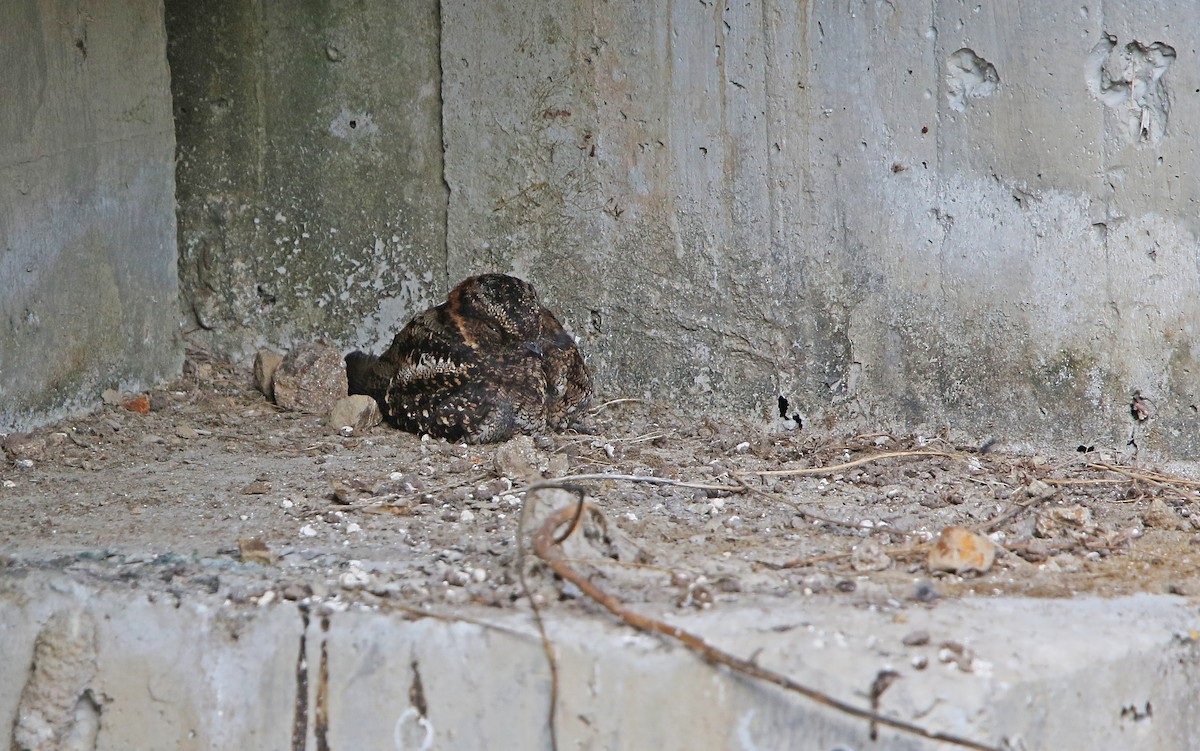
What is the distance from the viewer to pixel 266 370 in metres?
4.59

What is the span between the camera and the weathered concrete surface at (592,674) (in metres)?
2.22

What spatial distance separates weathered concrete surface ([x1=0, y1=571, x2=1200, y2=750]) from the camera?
222 cm

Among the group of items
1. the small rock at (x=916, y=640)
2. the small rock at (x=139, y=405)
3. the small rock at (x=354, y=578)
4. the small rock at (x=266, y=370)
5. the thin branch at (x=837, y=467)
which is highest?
the small rock at (x=266, y=370)

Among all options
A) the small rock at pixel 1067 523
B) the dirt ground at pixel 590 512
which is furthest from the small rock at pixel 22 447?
the small rock at pixel 1067 523

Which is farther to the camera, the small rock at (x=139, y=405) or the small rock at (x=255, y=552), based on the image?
the small rock at (x=139, y=405)

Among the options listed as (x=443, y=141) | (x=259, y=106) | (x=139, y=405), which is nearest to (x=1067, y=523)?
(x=443, y=141)

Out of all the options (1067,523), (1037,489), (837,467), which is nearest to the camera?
(1067,523)

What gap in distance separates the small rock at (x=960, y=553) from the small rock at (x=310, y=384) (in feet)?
8.07

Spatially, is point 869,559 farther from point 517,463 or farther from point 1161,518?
point 517,463

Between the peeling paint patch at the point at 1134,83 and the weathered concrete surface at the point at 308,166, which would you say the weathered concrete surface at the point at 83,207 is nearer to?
the weathered concrete surface at the point at 308,166

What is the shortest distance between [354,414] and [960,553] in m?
2.25

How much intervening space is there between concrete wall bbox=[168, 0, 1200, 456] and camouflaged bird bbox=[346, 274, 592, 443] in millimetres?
253

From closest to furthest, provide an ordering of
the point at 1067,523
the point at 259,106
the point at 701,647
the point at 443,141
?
the point at 701,647, the point at 1067,523, the point at 443,141, the point at 259,106

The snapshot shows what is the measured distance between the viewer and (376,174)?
461cm
